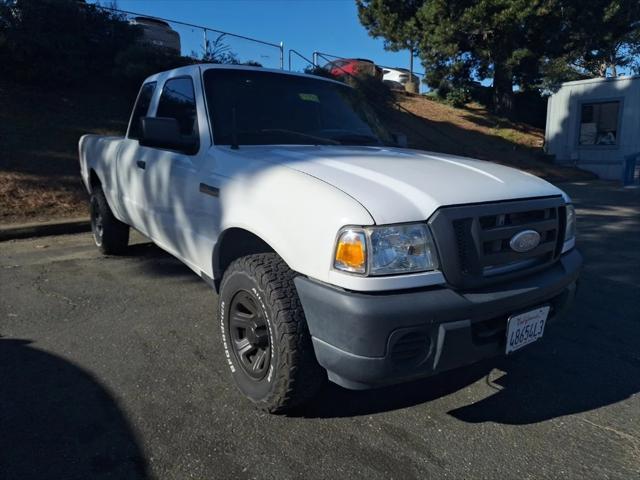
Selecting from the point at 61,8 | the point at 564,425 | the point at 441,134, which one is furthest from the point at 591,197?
the point at 61,8

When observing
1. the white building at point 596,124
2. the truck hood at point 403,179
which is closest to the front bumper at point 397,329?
the truck hood at point 403,179

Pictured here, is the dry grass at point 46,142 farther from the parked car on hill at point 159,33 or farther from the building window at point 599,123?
the building window at point 599,123

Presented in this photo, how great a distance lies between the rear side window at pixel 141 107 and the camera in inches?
173

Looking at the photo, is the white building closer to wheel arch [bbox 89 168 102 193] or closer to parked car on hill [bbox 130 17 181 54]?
parked car on hill [bbox 130 17 181 54]

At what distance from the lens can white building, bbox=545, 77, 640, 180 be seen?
16.5 meters

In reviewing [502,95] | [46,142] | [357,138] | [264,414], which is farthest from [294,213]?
[502,95]

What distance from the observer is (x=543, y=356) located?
328 cm

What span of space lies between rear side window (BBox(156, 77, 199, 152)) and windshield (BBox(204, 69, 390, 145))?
7.5 inches

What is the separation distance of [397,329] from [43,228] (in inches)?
242

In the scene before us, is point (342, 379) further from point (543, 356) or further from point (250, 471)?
point (543, 356)

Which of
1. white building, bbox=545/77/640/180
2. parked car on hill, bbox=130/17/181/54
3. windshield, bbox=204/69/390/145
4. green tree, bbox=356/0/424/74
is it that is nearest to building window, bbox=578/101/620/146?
white building, bbox=545/77/640/180

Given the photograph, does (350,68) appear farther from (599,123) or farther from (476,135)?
(599,123)

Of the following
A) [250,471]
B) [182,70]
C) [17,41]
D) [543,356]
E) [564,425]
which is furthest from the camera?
[17,41]

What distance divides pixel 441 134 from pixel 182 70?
16316 millimetres
